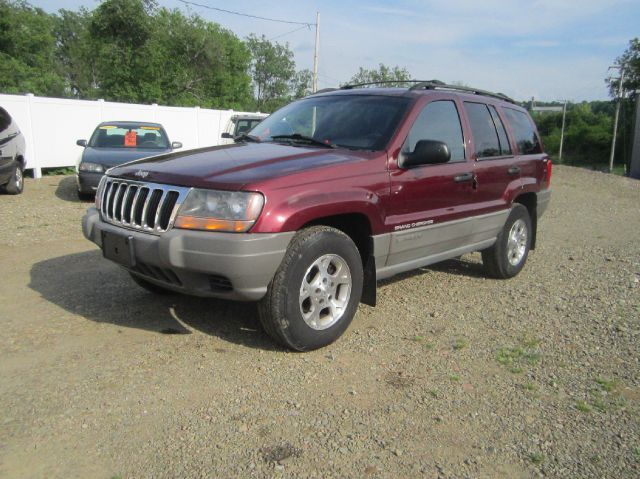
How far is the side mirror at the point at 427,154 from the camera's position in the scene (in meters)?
4.10

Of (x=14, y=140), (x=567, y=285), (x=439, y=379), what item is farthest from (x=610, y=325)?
(x=14, y=140)

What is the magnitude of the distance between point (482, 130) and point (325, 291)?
2539 mm

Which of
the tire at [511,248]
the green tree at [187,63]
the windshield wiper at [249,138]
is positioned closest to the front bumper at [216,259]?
the windshield wiper at [249,138]

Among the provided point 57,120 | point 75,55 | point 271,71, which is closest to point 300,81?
point 271,71

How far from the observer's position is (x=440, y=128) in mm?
4703

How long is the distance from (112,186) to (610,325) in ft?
13.5

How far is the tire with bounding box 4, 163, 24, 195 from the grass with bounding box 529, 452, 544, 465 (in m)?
10.9

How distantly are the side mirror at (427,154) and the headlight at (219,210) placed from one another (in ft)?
4.57

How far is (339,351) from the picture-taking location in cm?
386

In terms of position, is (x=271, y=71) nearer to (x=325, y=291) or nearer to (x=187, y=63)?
(x=187, y=63)

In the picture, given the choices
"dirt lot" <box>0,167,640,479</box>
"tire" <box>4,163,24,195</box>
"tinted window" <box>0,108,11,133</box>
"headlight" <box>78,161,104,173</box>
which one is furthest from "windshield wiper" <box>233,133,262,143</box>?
"tire" <box>4,163,24,195</box>

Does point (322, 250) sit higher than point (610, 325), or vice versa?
point (322, 250)

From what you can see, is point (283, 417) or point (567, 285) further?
point (567, 285)

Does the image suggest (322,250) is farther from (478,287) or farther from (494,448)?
(478,287)
